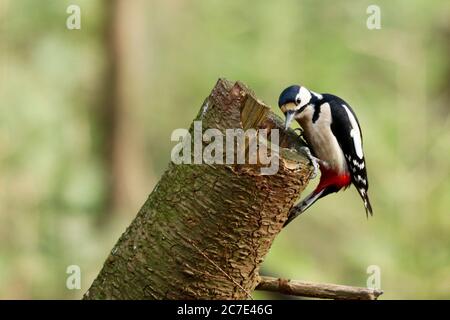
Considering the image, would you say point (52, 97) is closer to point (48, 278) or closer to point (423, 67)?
point (48, 278)

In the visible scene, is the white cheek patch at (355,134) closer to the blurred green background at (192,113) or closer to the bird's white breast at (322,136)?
the bird's white breast at (322,136)

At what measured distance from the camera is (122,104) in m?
10.2

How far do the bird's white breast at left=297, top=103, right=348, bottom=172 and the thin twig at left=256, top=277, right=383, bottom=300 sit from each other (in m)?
0.82

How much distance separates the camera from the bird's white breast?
3.69 m

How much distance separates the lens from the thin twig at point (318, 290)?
2936mm

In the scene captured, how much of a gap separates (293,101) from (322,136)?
10.0 inches

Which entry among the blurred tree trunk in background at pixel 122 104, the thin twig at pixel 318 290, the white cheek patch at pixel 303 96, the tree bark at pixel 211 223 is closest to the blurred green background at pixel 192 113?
the blurred tree trunk in background at pixel 122 104

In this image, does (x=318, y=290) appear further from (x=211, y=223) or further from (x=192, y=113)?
(x=192, y=113)

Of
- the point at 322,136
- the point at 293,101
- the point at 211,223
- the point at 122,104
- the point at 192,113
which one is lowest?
the point at 192,113

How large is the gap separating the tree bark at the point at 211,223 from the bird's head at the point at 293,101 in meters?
0.77

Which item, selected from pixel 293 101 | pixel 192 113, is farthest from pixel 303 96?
pixel 192 113

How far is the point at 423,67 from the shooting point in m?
7.66

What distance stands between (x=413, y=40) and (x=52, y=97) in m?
3.65

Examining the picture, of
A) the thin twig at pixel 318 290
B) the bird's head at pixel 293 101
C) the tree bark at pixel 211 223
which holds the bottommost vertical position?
the thin twig at pixel 318 290
